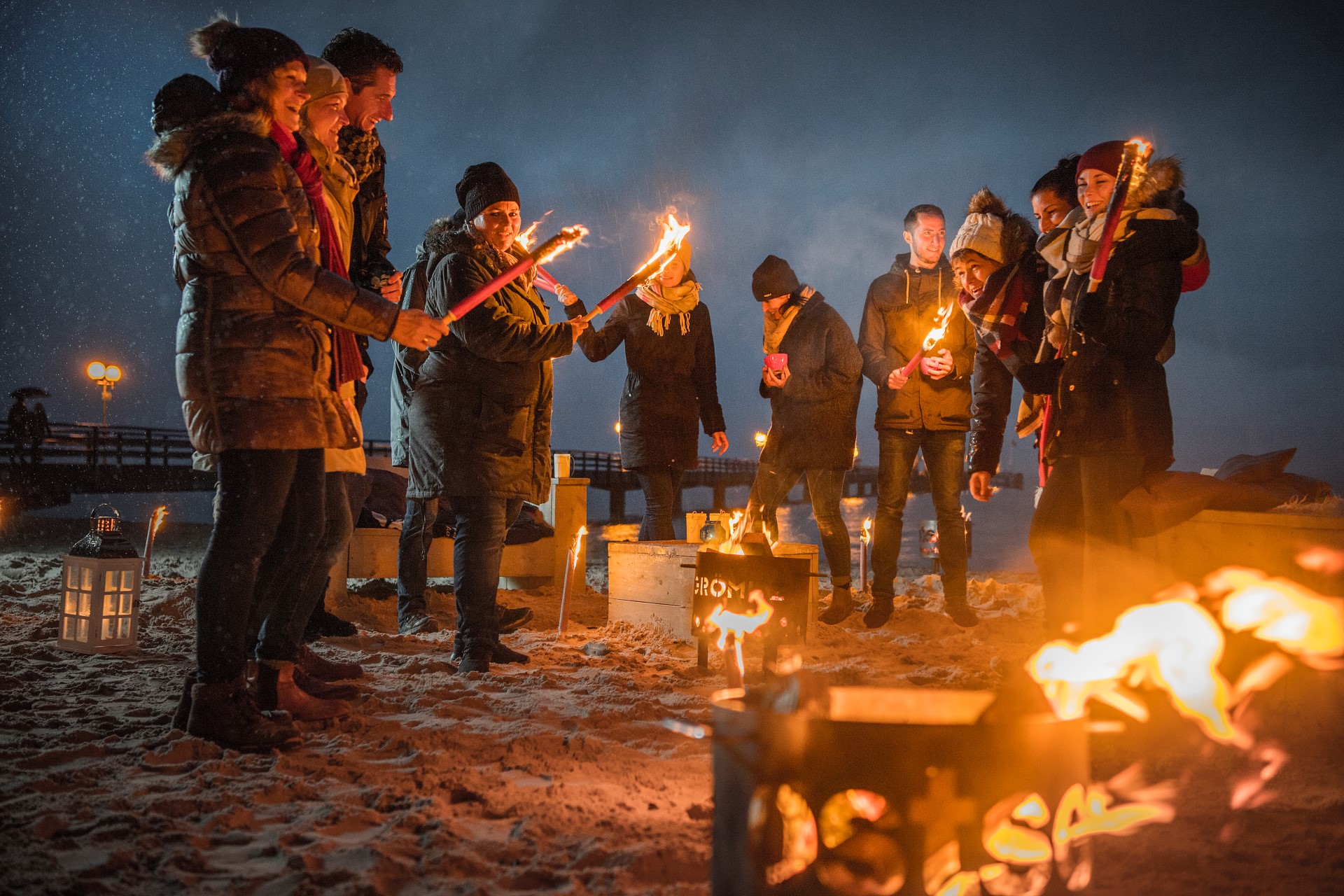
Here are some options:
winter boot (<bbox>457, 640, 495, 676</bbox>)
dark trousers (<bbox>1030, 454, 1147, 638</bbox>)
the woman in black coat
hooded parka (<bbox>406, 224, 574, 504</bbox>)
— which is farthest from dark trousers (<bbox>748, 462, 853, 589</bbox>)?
winter boot (<bbox>457, 640, 495, 676</bbox>)

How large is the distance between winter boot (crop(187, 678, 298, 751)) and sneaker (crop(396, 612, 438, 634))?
80.2 inches

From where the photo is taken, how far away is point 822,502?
4.85 meters

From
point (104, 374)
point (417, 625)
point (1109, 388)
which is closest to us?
point (1109, 388)

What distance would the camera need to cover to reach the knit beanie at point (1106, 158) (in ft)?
10.3

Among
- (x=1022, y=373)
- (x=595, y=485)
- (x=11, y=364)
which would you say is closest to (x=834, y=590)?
(x=1022, y=373)

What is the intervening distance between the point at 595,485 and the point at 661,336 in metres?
33.6

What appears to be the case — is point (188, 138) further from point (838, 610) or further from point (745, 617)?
point (838, 610)

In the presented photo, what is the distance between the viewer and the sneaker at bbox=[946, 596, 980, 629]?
454 centimetres

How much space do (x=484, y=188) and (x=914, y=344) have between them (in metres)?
2.83

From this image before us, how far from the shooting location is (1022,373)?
3.32 metres

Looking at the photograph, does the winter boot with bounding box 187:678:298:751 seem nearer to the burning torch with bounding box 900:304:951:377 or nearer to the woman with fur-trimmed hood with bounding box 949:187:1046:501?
the woman with fur-trimmed hood with bounding box 949:187:1046:501

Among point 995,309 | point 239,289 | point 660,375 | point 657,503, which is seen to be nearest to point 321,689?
point 239,289

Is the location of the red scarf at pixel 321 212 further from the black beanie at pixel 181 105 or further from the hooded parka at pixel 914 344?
the hooded parka at pixel 914 344

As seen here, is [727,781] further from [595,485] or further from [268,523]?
[595,485]
